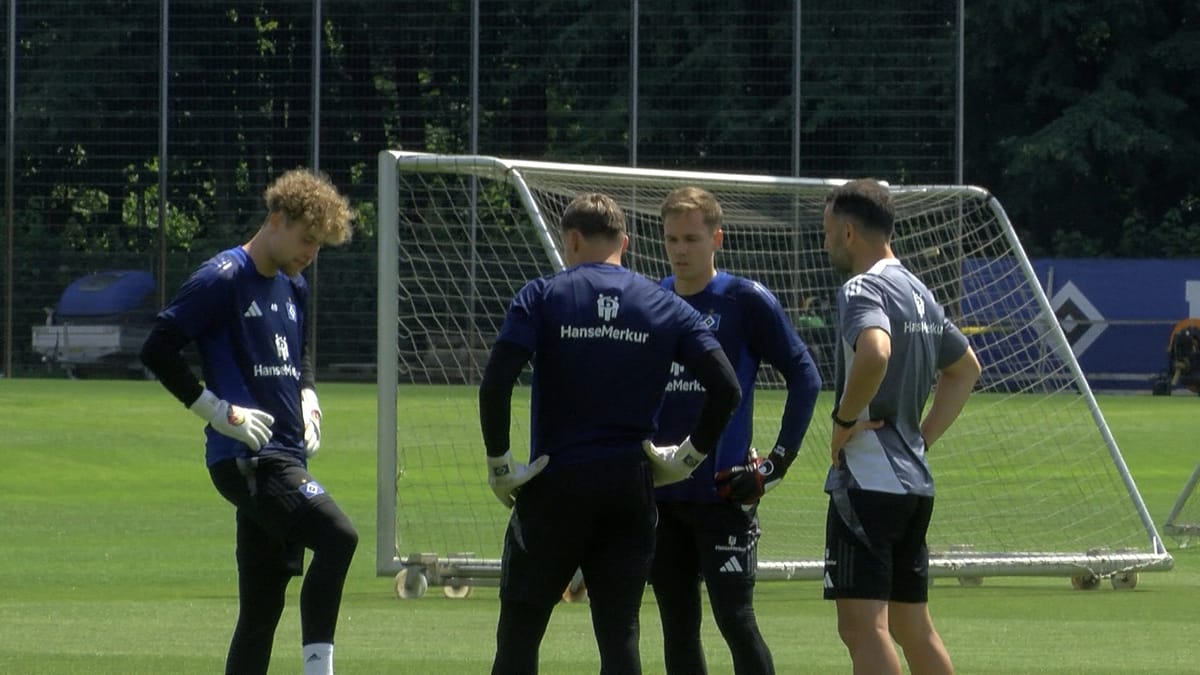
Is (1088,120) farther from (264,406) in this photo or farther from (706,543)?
(264,406)

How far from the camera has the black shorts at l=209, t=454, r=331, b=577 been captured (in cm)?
748

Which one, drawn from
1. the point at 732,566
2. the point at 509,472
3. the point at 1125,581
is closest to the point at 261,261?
the point at 509,472

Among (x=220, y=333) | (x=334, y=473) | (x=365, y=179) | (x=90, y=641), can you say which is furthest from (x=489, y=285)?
(x=365, y=179)

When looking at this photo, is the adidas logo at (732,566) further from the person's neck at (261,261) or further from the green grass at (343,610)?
the green grass at (343,610)

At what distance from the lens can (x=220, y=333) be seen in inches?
297

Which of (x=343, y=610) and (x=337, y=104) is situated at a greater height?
(x=337, y=104)

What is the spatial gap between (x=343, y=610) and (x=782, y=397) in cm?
591

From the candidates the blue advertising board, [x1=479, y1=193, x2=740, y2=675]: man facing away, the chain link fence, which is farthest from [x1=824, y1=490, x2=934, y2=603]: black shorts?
the blue advertising board

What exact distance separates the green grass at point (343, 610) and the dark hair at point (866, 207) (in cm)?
310

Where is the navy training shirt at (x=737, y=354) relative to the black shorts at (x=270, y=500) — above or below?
above

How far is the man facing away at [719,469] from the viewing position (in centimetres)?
723

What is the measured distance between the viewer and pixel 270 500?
7477 millimetres

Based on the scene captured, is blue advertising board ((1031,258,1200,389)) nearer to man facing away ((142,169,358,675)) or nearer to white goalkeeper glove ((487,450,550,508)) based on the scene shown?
man facing away ((142,169,358,675))

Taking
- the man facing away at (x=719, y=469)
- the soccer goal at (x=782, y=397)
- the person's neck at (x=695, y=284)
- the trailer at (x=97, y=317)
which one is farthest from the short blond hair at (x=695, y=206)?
the trailer at (x=97, y=317)
